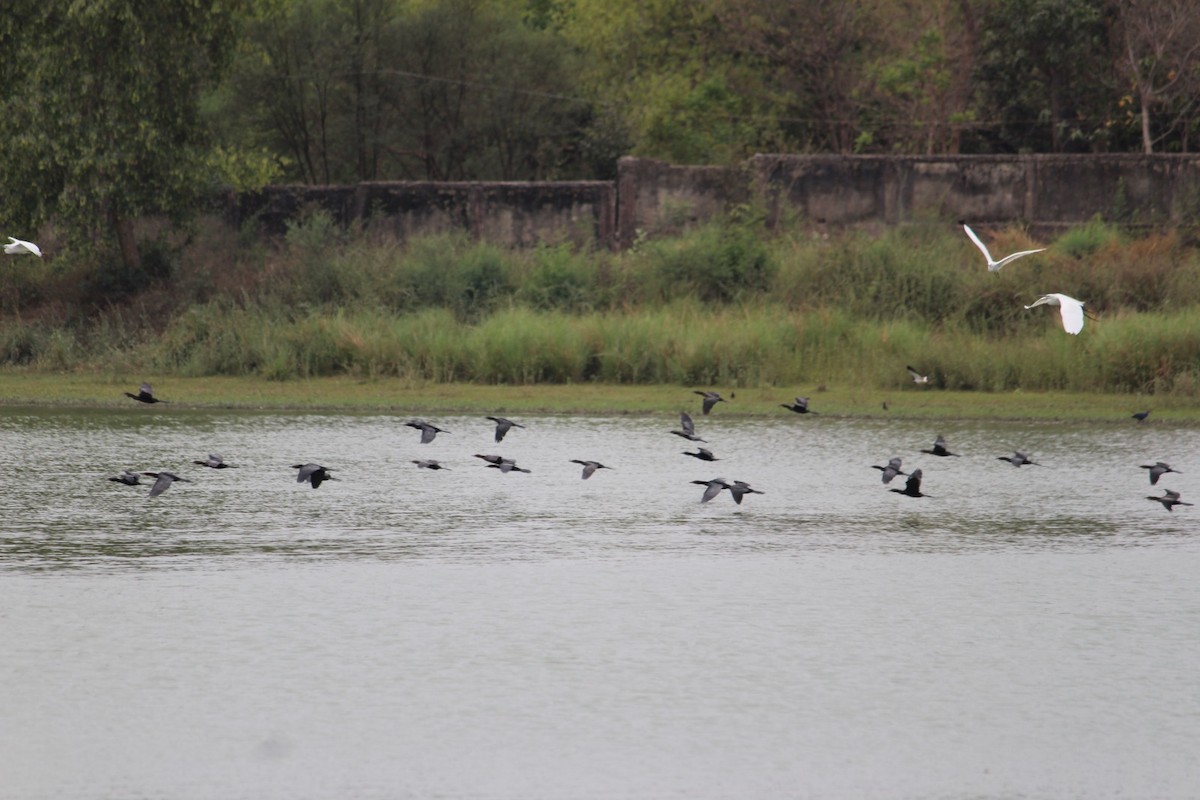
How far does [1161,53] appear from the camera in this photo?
31.2 meters

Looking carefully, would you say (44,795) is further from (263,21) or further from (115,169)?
(263,21)

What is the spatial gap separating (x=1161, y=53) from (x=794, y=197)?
6986 millimetres

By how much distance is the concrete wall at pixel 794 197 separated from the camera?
29891 mm

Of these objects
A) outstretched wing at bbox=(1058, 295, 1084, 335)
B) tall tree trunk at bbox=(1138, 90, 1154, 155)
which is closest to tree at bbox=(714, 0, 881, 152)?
tall tree trunk at bbox=(1138, 90, 1154, 155)

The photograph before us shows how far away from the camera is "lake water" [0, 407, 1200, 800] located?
8203 millimetres

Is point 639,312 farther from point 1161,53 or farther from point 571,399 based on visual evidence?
point 1161,53

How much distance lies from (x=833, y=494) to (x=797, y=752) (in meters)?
8.04

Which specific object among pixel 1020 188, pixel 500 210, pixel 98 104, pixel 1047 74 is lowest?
pixel 500 210

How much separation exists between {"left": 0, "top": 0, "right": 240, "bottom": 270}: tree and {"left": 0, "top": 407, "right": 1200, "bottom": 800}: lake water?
9.55m

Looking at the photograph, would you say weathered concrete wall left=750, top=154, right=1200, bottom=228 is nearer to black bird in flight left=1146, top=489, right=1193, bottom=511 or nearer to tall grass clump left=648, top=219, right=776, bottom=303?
tall grass clump left=648, top=219, right=776, bottom=303

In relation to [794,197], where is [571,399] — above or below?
below

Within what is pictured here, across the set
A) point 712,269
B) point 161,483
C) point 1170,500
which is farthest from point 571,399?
point 1170,500

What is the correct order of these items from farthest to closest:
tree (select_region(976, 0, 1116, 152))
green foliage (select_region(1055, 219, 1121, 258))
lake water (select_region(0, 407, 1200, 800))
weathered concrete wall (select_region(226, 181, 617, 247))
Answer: tree (select_region(976, 0, 1116, 152)) < weathered concrete wall (select_region(226, 181, 617, 247)) < green foliage (select_region(1055, 219, 1121, 258)) < lake water (select_region(0, 407, 1200, 800))

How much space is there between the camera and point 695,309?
87.9 ft
